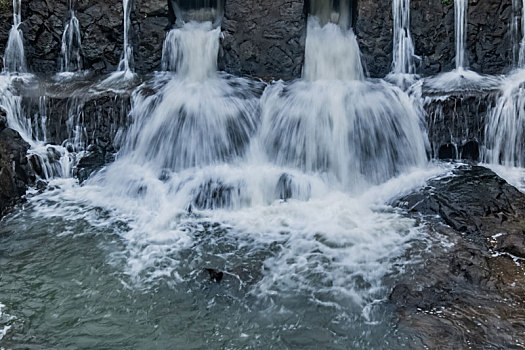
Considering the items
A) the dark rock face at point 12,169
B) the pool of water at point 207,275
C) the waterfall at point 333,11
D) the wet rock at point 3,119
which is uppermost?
the waterfall at point 333,11

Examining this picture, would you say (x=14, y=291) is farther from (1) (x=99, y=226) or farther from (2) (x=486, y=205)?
(2) (x=486, y=205)

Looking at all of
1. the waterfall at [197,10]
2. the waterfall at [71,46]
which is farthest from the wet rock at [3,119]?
the waterfall at [197,10]

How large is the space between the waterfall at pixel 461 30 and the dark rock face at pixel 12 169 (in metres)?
8.45

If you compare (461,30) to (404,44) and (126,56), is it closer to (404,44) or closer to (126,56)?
(404,44)

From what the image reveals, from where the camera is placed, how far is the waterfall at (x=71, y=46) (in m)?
10.4

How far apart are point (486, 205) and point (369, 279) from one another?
8.16 ft

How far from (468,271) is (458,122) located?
157 inches

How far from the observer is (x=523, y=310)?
520 centimetres

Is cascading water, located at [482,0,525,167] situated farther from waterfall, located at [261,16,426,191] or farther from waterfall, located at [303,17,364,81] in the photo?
waterfall, located at [303,17,364,81]

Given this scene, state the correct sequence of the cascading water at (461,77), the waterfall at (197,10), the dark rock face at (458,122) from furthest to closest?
1. the waterfall at (197,10)
2. the cascading water at (461,77)
3. the dark rock face at (458,122)

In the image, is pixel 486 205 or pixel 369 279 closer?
pixel 369 279

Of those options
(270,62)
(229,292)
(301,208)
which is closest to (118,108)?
(270,62)

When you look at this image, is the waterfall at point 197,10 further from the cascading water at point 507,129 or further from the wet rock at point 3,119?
the cascading water at point 507,129

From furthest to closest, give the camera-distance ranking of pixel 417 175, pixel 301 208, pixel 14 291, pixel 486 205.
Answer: pixel 417 175
pixel 301 208
pixel 486 205
pixel 14 291
